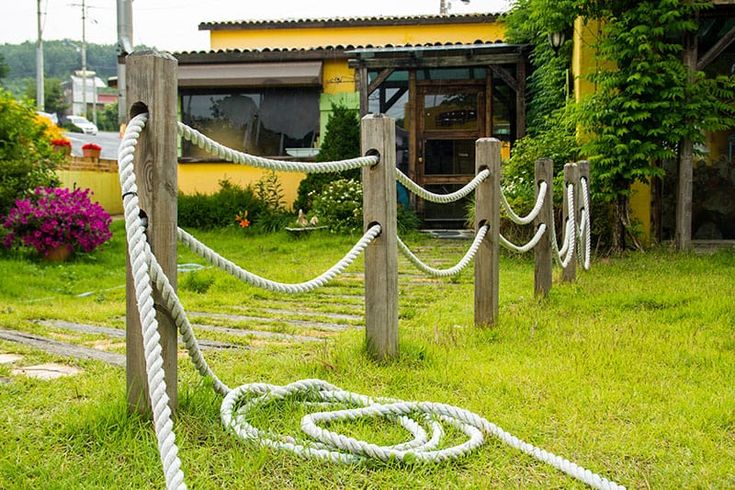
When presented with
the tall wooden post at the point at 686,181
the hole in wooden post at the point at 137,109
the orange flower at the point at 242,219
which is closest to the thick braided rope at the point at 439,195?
the hole in wooden post at the point at 137,109

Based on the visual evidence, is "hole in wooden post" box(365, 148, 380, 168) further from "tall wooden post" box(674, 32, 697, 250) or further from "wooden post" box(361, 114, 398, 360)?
"tall wooden post" box(674, 32, 697, 250)

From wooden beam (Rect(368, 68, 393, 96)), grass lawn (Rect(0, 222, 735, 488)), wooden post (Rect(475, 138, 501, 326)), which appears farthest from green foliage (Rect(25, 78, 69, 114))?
wooden post (Rect(475, 138, 501, 326))

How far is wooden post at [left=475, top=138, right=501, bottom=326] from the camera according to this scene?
176 inches

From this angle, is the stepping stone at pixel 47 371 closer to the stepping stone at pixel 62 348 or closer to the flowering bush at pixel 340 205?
the stepping stone at pixel 62 348

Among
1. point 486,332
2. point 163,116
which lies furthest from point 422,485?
point 486,332

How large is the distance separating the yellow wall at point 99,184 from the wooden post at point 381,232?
13.1m

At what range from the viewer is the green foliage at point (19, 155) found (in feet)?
31.1

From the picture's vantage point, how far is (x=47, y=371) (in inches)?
139

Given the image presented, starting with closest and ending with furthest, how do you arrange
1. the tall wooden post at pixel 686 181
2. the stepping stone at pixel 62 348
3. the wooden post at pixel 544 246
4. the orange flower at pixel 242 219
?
the stepping stone at pixel 62 348 → the wooden post at pixel 544 246 → the tall wooden post at pixel 686 181 → the orange flower at pixel 242 219

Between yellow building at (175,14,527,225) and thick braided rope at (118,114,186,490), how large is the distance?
10.3 meters

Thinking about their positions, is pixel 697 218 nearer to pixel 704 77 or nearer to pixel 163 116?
pixel 704 77

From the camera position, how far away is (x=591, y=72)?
9000mm

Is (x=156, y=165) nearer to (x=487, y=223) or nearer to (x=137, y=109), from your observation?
(x=137, y=109)

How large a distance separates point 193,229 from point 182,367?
9898mm
